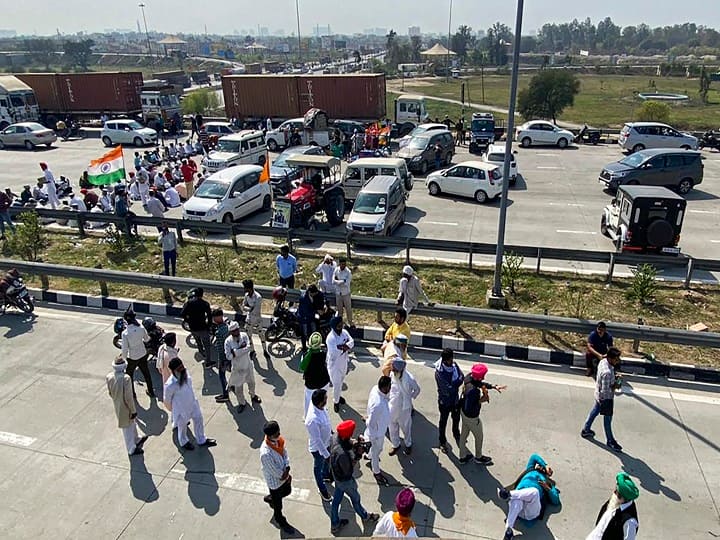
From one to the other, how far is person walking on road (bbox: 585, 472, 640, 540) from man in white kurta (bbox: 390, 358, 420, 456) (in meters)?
2.66

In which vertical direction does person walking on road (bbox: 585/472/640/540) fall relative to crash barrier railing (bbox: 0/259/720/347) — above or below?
above

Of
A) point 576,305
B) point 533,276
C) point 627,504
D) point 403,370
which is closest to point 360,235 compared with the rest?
point 533,276

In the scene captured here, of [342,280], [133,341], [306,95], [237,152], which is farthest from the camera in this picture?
[306,95]

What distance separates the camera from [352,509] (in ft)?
21.4

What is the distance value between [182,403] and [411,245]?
25.0 feet

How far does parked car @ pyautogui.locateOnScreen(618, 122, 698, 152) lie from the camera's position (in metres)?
26.7

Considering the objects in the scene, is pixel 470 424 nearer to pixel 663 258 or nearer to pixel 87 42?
pixel 663 258

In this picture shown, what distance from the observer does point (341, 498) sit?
241 inches

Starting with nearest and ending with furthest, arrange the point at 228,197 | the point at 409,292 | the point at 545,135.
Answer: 1. the point at 409,292
2. the point at 228,197
3. the point at 545,135

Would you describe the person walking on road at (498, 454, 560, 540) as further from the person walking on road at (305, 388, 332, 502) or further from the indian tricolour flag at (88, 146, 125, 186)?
the indian tricolour flag at (88, 146, 125, 186)

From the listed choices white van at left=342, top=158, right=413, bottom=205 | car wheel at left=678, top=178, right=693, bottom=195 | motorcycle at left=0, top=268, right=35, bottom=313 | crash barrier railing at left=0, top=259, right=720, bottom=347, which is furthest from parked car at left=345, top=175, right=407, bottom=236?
car wheel at left=678, top=178, right=693, bottom=195

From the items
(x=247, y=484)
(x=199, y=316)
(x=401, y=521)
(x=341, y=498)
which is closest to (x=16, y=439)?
(x=199, y=316)

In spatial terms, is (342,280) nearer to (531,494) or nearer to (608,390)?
(608,390)

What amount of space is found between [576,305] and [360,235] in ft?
17.8
